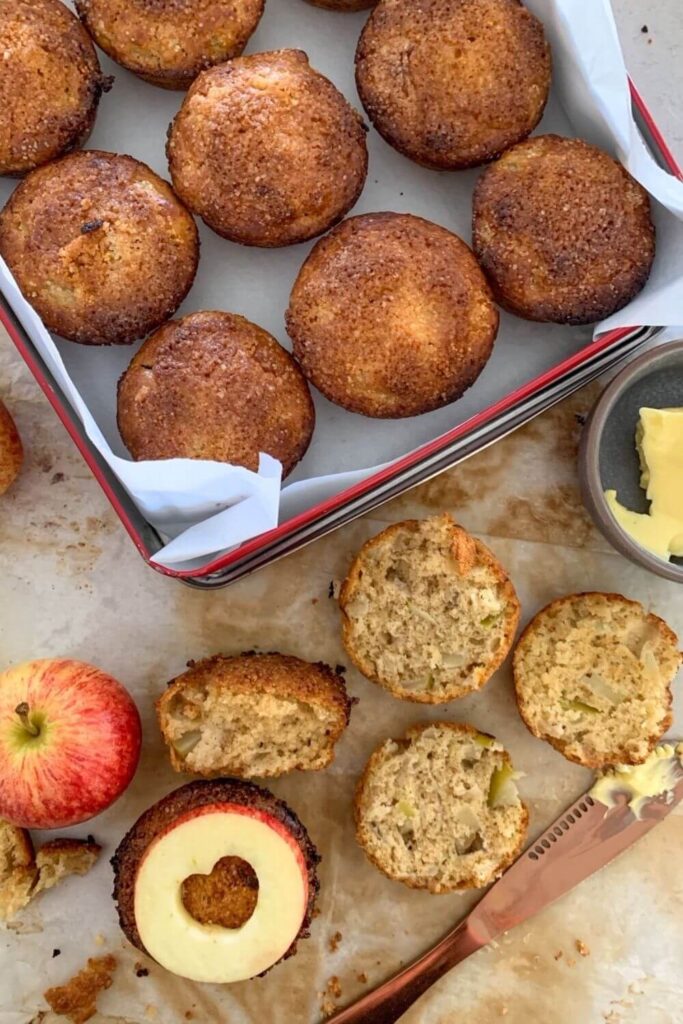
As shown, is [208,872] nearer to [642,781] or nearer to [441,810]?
[441,810]

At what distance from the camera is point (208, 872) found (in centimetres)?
167

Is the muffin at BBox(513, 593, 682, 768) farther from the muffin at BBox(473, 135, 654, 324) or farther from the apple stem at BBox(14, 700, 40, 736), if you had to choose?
the apple stem at BBox(14, 700, 40, 736)

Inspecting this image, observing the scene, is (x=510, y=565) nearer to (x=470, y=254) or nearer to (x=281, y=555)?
(x=281, y=555)

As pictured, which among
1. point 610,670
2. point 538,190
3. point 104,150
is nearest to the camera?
point 538,190

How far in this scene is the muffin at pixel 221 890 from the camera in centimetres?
166

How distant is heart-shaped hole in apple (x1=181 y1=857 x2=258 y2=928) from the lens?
1707 millimetres

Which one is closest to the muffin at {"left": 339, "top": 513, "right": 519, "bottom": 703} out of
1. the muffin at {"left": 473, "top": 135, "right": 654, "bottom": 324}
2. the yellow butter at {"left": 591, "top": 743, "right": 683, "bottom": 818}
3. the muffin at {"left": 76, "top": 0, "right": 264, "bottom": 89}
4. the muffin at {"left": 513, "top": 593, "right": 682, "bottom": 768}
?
the muffin at {"left": 513, "top": 593, "right": 682, "bottom": 768}

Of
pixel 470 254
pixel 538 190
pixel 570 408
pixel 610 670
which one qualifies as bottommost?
pixel 610 670

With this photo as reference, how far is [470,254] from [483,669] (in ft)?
2.50

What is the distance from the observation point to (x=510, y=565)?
6.40 ft

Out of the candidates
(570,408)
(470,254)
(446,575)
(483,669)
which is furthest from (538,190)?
(483,669)

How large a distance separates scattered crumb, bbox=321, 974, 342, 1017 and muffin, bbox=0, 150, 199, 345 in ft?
4.31

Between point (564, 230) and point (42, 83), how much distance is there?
2.99 ft

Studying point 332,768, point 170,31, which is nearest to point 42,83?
point 170,31
